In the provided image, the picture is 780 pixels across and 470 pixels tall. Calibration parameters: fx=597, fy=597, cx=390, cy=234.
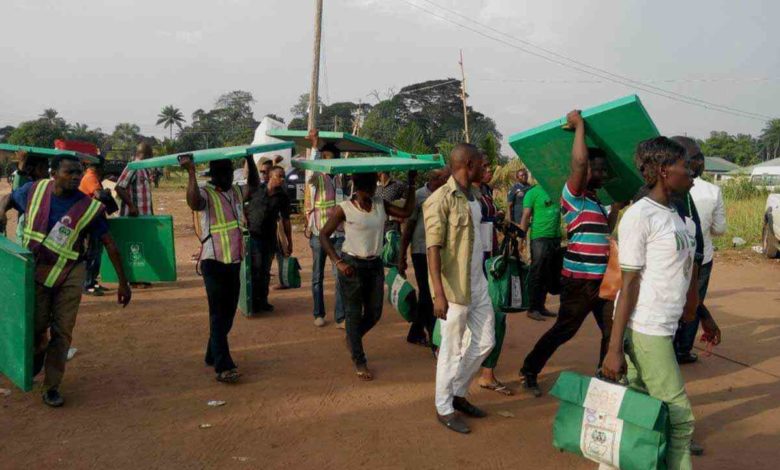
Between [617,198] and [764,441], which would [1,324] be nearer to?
[617,198]

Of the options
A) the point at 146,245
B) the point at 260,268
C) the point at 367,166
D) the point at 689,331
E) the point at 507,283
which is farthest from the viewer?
the point at 260,268

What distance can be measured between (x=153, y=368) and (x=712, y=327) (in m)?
4.40

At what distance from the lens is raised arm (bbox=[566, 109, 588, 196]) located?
3734 millimetres

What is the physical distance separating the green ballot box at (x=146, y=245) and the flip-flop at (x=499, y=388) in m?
3.07

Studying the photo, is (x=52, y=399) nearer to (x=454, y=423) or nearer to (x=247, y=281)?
(x=247, y=281)

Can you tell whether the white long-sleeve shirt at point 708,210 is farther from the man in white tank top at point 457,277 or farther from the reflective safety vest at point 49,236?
the reflective safety vest at point 49,236

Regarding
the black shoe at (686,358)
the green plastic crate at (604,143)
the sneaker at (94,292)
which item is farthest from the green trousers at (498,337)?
the sneaker at (94,292)

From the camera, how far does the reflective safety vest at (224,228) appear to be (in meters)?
4.70

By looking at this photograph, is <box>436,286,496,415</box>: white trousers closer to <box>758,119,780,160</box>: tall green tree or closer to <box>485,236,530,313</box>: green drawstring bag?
<box>485,236,530,313</box>: green drawstring bag

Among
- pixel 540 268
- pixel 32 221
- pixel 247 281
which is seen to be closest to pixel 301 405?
pixel 32 221

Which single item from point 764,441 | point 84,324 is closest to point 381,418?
point 764,441

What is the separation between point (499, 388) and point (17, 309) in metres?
3.54

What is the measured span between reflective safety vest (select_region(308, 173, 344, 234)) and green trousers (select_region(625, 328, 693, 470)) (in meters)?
3.92

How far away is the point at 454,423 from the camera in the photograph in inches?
160
